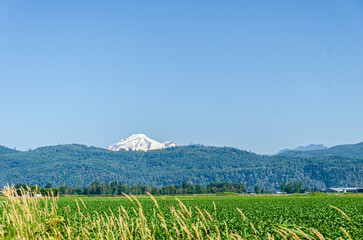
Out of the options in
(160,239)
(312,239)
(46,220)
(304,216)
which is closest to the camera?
(312,239)

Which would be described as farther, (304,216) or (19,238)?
(304,216)

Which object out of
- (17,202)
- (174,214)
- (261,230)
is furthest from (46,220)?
(261,230)

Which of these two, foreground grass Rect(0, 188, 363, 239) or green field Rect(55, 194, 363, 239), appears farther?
green field Rect(55, 194, 363, 239)

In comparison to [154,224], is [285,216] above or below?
below

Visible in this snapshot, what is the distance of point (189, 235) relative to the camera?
702cm

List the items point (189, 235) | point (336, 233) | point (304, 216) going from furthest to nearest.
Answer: point (304, 216) < point (336, 233) < point (189, 235)

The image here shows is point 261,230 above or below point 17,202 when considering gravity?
below

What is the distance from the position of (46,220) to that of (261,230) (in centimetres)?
1955

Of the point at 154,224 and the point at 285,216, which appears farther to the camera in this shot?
the point at 285,216

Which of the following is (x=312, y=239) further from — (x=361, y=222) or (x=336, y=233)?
(x=361, y=222)

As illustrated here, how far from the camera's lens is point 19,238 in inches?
436

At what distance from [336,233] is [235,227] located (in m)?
8.92

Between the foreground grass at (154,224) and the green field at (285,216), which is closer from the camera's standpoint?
the foreground grass at (154,224)

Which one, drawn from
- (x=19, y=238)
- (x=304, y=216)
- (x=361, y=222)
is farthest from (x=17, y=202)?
(x=304, y=216)
